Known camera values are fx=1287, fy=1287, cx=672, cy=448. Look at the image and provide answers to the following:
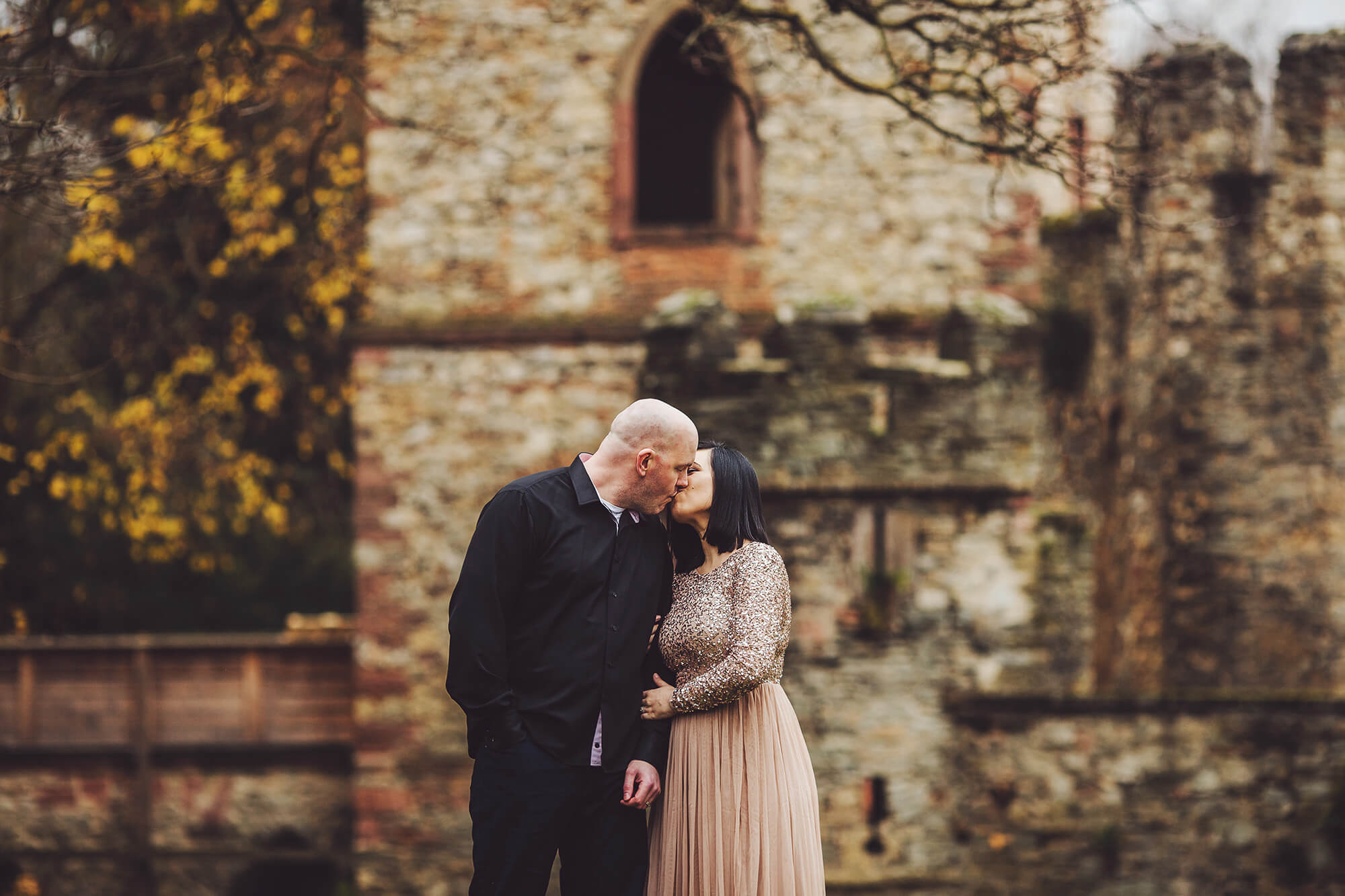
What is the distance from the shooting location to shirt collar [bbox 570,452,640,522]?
3600 millimetres

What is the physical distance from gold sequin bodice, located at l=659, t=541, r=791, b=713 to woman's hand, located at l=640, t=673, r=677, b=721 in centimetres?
3

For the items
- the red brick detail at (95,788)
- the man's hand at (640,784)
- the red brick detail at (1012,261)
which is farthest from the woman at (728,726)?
the red brick detail at (95,788)

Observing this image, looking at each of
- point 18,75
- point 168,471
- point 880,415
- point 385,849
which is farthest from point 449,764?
point 18,75

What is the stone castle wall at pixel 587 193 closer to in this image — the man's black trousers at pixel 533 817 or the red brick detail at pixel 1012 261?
the red brick detail at pixel 1012 261

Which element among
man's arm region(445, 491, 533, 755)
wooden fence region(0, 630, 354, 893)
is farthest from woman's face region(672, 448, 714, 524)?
wooden fence region(0, 630, 354, 893)

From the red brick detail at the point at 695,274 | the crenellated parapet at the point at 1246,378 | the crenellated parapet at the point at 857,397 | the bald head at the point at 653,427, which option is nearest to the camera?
the bald head at the point at 653,427

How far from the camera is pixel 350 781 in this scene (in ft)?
31.0

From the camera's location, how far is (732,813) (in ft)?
12.0

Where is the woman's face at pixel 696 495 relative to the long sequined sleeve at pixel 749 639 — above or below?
Answer: above

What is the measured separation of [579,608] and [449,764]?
572 centimetres

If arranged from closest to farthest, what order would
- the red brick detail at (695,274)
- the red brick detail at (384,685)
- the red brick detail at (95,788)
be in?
the red brick detail at (384,685)
the red brick detail at (695,274)
the red brick detail at (95,788)

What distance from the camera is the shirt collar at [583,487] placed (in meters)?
3.60

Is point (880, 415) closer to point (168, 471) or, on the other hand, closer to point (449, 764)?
point (449, 764)

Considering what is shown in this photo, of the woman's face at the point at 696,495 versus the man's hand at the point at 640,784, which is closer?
the man's hand at the point at 640,784
